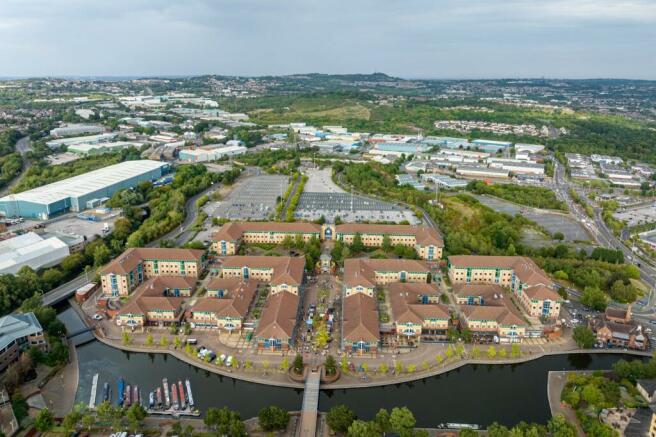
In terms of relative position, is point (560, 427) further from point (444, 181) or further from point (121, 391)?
point (444, 181)

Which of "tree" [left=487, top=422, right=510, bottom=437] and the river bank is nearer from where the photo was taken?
"tree" [left=487, top=422, right=510, bottom=437]

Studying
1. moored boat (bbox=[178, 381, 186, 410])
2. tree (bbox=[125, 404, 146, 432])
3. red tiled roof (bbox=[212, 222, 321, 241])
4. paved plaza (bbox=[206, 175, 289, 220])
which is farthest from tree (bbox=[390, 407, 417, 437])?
paved plaza (bbox=[206, 175, 289, 220])

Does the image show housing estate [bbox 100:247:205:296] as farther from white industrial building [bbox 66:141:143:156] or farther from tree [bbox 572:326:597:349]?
white industrial building [bbox 66:141:143:156]

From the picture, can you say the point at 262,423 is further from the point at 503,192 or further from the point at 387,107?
the point at 387,107

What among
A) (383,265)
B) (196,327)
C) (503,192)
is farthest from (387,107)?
(196,327)

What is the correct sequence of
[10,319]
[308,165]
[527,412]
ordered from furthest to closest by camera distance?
[308,165] < [10,319] < [527,412]

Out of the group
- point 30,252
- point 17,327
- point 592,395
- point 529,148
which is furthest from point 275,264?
point 529,148

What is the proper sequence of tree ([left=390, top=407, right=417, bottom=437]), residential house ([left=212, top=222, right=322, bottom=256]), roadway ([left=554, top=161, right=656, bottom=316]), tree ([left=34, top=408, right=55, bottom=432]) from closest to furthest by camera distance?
tree ([left=390, top=407, right=417, bottom=437])
tree ([left=34, top=408, right=55, bottom=432])
roadway ([left=554, top=161, right=656, bottom=316])
residential house ([left=212, top=222, right=322, bottom=256])

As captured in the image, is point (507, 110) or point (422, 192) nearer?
point (422, 192)
